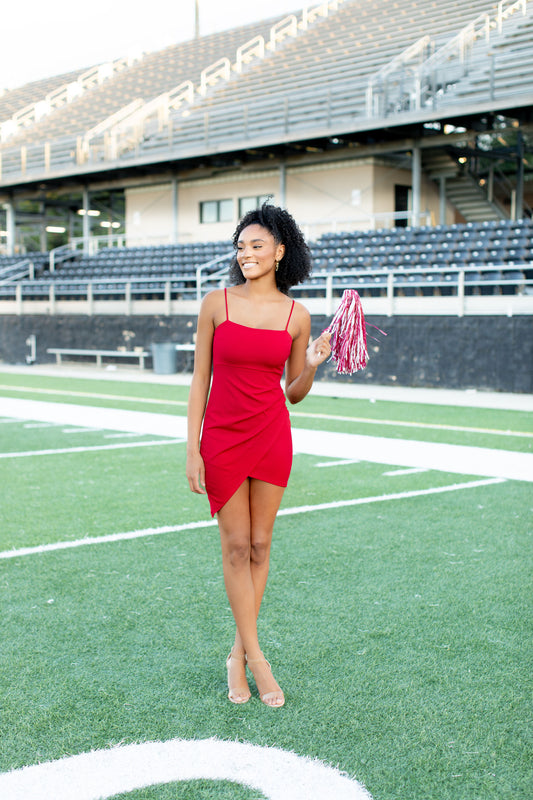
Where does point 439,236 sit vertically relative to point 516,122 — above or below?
below

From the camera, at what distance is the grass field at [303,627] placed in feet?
9.21

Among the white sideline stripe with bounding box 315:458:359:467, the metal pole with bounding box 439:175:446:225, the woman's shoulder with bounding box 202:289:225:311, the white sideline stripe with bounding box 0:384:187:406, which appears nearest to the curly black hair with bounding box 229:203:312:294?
the woman's shoulder with bounding box 202:289:225:311

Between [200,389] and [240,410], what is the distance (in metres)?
0.18

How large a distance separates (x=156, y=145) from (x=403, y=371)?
55.4 ft

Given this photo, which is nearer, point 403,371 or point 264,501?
point 264,501

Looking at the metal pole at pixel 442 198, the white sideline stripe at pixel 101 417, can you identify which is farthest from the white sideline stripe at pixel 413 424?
the metal pole at pixel 442 198

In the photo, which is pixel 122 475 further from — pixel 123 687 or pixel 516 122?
pixel 516 122

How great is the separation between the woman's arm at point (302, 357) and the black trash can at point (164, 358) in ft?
A: 59.1

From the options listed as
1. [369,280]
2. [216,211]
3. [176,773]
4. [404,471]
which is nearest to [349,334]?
[176,773]

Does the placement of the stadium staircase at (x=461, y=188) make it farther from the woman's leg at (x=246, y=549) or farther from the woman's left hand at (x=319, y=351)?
the woman's leg at (x=246, y=549)

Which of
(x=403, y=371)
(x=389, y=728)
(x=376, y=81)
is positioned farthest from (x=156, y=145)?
(x=389, y=728)

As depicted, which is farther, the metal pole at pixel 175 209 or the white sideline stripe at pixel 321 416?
the metal pole at pixel 175 209

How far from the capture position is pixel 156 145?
3047 cm

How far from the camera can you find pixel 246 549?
10.7 ft
